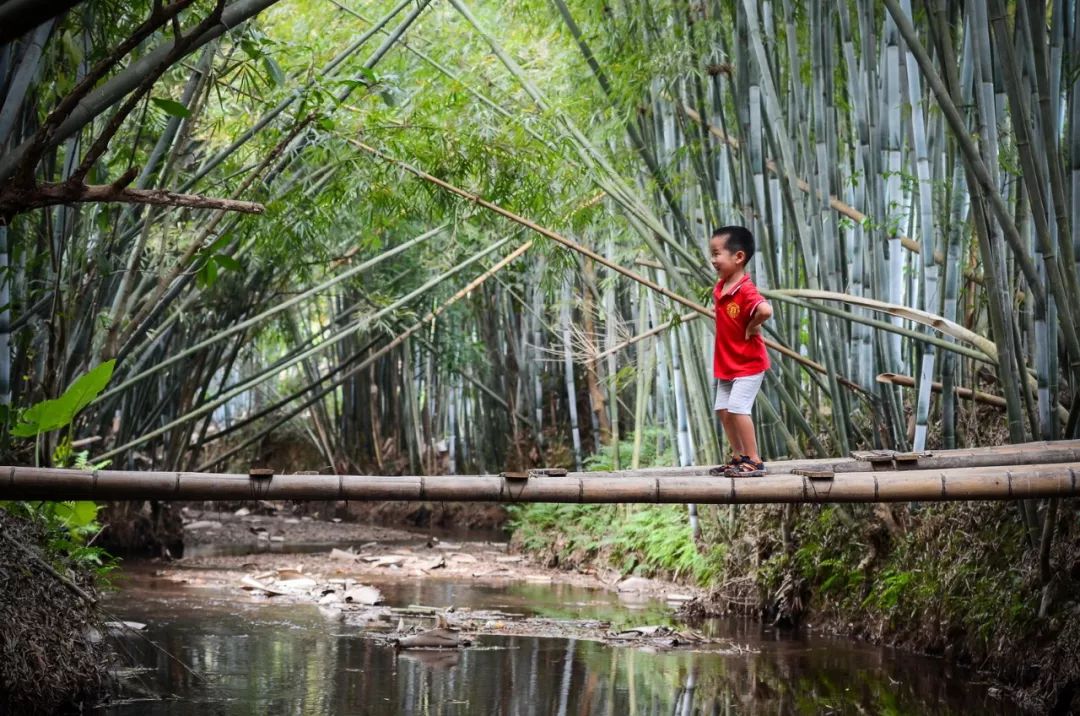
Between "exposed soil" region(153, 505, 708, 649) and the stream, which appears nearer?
the stream

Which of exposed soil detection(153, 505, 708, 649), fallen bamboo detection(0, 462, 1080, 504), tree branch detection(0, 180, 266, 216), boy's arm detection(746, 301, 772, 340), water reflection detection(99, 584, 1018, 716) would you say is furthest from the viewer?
exposed soil detection(153, 505, 708, 649)

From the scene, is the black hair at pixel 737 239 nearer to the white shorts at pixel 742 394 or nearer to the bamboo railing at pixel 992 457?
the white shorts at pixel 742 394

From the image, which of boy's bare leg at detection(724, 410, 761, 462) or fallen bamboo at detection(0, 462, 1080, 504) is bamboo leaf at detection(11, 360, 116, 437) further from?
boy's bare leg at detection(724, 410, 761, 462)

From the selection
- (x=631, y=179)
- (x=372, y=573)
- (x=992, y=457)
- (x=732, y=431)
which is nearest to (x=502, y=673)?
(x=732, y=431)

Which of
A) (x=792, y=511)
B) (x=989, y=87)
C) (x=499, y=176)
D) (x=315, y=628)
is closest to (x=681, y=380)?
(x=792, y=511)

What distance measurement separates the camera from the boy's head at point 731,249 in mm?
3717

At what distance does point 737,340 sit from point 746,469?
551mm

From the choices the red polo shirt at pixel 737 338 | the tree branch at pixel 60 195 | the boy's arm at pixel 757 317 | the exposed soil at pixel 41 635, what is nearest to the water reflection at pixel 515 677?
the exposed soil at pixel 41 635

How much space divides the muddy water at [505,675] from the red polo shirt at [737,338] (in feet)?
3.99

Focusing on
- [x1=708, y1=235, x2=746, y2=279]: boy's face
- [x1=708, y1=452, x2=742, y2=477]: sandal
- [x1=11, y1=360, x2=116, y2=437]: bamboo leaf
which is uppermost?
[x1=708, y1=235, x2=746, y2=279]: boy's face

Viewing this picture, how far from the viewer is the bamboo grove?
11.5ft

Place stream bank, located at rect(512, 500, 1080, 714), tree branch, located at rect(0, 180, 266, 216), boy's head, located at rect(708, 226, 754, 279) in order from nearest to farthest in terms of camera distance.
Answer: tree branch, located at rect(0, 180, 266, 216)
boy's head, located at rect(708, 226, 754, 279)
stream bank, located at rect(512, 500, 1080, 714)

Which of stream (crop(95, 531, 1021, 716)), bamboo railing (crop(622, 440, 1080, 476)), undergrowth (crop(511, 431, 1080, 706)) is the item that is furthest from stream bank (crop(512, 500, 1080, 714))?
bamboo railing (crop(622, 440, 1080, 476))

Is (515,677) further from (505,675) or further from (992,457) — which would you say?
(992,457)
